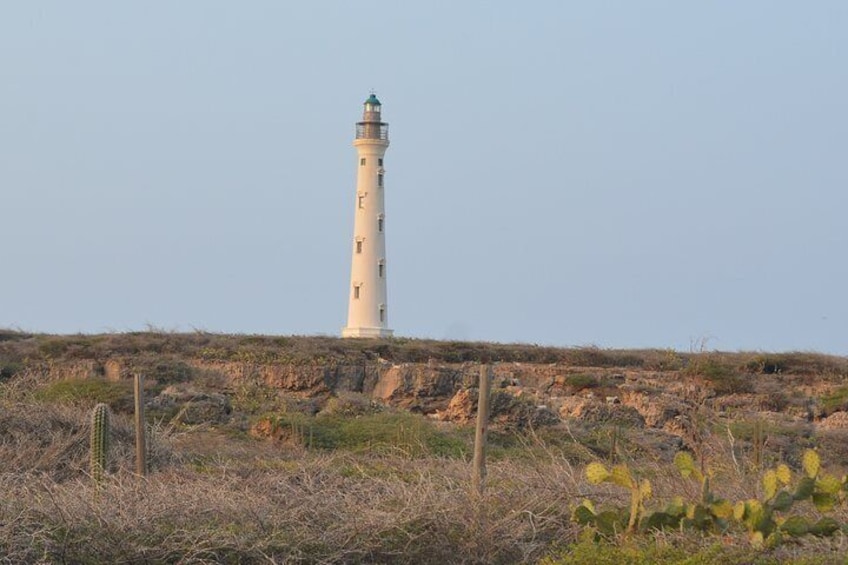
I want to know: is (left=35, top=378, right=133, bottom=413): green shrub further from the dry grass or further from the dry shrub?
the dry shrub

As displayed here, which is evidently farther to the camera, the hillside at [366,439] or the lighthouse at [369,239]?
the lighthouse at [369,239]

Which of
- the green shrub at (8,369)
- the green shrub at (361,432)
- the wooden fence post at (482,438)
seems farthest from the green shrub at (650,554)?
the green shrub at (8,369)

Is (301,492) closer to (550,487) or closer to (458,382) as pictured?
(550,487)

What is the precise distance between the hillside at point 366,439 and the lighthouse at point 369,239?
32.6 feet

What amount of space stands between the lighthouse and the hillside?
9.93m

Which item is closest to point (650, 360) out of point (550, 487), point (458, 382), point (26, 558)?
point (458, 382)

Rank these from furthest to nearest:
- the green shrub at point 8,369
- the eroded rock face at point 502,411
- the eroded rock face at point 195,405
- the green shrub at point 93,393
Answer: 1. the green shrub at point 8,369
2. the eroded rock face at point 502,411
3. the eroded rock face at point 195,405
4. the green shrub at point 93,393

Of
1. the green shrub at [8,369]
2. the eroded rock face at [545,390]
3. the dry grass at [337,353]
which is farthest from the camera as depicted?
the dry grass at [337,353]

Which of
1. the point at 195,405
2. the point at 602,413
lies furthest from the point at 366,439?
the point at 602,413

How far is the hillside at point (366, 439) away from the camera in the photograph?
407 inches

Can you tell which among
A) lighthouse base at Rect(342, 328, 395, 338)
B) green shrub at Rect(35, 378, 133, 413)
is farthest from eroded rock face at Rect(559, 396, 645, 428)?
lighthouse base at Rect(342, 328, 395, 338)

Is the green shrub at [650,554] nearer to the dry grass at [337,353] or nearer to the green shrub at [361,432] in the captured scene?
the green shrub at [361,432]

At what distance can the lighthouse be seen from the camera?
47.3 metres

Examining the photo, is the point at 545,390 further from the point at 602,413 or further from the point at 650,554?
the point at 650,554
